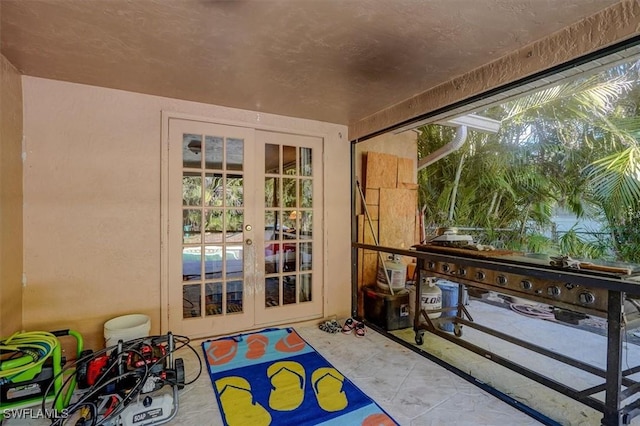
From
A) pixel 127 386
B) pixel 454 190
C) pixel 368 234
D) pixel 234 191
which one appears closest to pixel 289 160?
pixel 234 191

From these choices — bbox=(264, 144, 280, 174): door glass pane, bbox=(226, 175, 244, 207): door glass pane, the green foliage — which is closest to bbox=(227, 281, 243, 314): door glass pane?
bbox=(226, 175, 244, 207): door glass pane

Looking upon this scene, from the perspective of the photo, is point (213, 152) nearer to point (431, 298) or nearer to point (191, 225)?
point (191, 225)

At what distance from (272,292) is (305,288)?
41cm

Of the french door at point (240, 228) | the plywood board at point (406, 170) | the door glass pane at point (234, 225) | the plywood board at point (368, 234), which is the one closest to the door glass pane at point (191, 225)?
the french door at point (240, 228)

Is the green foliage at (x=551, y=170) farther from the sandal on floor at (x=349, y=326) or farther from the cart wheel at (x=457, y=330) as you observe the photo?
the sandal on floor at (x=349, y=326)

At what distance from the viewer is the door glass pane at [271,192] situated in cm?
Answer: 337

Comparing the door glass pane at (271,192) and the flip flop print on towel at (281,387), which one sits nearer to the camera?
the flip flop print on towel at (281,387)

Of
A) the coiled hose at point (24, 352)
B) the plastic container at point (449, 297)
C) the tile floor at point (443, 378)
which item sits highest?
the coiled hose at point (24, 352)

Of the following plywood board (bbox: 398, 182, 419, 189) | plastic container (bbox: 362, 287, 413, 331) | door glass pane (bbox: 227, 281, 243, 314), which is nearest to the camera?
door glass pane (bbox: 227, 281, 243, 314)

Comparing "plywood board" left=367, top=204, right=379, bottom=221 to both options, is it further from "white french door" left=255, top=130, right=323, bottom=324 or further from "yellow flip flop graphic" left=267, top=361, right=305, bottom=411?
"yellow flip flop graphic" left=267, top=361, right=305, bottom=411

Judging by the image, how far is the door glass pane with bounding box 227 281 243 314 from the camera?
3.19m

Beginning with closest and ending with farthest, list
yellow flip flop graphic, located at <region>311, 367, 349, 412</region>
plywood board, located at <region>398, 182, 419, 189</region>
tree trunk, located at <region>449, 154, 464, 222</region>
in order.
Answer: yellow flip flop graphic, located at <region>311, 367, 349, 412</region> → plywood board, located at <region>398, 182, 419, 189</region> → tree trunk, located at <region>449, 154, 464, 222</region>

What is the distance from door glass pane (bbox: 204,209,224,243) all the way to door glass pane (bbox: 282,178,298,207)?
0.72 m

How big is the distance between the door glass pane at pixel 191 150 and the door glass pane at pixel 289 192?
3.04 ft
